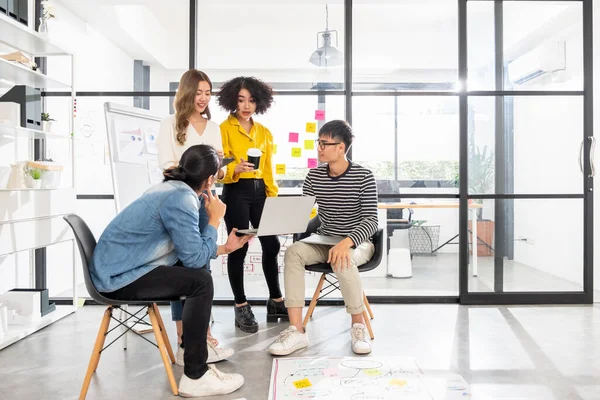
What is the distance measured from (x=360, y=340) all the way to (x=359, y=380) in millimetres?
408

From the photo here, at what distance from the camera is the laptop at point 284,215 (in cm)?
231

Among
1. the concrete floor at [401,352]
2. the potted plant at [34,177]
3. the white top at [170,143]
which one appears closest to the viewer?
the concrete floor at [401,352]

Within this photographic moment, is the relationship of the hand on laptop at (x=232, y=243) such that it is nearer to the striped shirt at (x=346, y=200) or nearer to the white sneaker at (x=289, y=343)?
the white sneaker at (x=289, y=343)

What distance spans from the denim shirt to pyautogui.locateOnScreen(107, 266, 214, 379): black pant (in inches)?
1.6

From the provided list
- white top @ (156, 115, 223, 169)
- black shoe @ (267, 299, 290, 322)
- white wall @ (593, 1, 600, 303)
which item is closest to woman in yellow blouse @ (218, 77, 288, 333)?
black shoe @ (267, 299, 290, 322)

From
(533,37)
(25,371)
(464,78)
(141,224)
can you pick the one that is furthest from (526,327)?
(25,371)

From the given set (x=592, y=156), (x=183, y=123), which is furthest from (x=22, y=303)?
(x=592, y=156)

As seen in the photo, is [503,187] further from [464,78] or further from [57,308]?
[57,308]

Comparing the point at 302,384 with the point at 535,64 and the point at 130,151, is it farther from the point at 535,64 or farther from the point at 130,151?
the point at 535,64

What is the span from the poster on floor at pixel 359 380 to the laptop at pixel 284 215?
64 centimetres

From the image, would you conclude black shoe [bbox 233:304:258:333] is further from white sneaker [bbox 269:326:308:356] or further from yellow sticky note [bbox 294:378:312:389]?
yellow sticky note [bbox 294:378:312:389]

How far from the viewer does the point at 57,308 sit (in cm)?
335

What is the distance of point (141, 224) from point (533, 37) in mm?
3214

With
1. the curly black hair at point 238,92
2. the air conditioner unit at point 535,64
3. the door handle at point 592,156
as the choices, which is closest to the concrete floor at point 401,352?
the door handle at point 592,156
